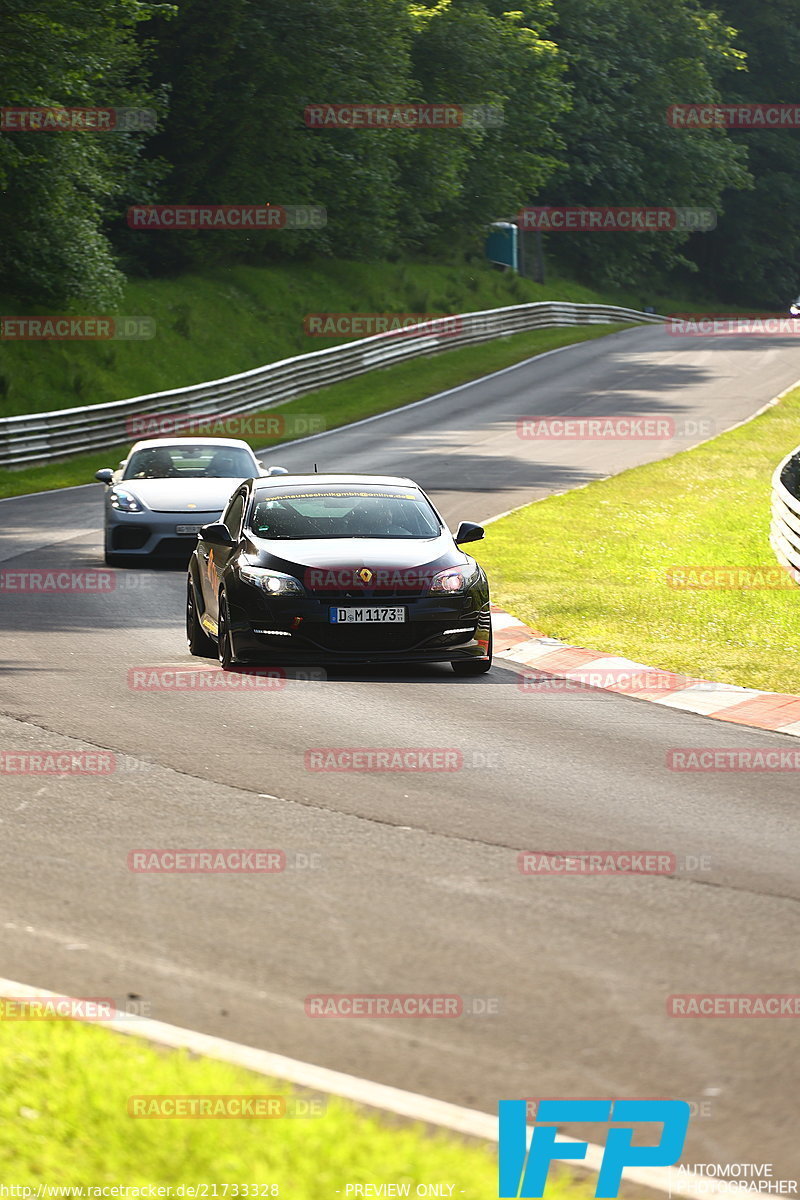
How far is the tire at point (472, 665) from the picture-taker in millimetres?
12883

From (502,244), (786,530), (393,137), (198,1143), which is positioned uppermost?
(393,137)

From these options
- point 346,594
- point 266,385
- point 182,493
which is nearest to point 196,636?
point 346,594

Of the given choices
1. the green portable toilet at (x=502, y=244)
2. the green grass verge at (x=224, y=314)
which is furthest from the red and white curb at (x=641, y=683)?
the green portable toilet at (x=502, y=244)

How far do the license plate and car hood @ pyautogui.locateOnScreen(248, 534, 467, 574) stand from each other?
368mm

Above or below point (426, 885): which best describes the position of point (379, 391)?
below

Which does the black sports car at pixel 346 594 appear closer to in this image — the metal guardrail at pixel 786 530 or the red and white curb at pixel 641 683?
the red and white curb at pixel 641 683

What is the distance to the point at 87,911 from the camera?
6453 millimetres

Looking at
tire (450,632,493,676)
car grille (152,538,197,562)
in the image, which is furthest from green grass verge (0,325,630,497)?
tire (450,632,493,676)

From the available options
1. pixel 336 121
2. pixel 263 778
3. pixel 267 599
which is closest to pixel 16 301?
pixel 336 121

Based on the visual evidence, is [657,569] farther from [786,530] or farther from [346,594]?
[346,594]

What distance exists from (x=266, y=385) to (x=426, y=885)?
124ft

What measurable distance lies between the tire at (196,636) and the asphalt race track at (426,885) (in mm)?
368

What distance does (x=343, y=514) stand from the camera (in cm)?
1361

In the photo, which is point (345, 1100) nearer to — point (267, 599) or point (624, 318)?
point (267, 599)
